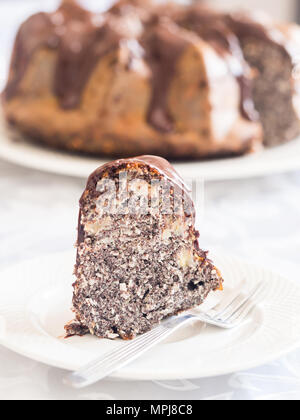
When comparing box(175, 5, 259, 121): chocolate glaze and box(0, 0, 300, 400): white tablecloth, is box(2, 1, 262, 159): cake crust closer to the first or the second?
box(175, 5, 259, 121): chocolate glaze

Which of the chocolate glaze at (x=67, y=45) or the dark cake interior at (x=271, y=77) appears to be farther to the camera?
the dark cake interior at (x=271, y=77)

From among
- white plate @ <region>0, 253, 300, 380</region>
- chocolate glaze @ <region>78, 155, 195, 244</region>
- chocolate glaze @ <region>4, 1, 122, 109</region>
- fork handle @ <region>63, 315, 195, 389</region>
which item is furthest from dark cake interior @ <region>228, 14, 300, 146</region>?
fork handle @ <region>63, 315, 195, 389</region>

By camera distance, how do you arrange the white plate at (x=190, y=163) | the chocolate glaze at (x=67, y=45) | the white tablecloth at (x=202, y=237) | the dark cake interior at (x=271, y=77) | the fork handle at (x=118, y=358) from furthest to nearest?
the dark cake interior at (x=271, y=77) → the chocolate glaze at (x=67, y=45) → the white plate at (x=190, y=163) → the white tablecloth at (x=202, y=237) → the fork handle at (x=118, y=358)

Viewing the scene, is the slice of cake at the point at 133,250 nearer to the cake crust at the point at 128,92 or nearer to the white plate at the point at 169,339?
the white plate at the point at 169,339

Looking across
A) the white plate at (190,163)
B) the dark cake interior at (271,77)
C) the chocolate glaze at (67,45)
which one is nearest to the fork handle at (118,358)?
the white plate at (190,163)

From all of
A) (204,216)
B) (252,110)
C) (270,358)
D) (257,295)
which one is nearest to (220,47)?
(252,110)

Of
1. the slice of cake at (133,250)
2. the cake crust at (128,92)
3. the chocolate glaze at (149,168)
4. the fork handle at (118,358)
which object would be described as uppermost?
the cake crust at (128,92)

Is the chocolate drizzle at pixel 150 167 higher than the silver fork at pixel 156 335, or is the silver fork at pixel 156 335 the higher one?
the chocolate drizzle at pixel 150 167
